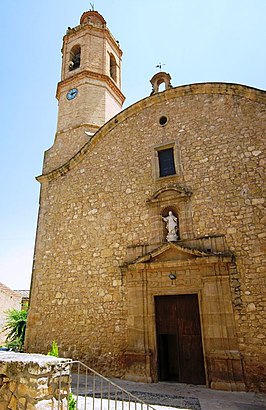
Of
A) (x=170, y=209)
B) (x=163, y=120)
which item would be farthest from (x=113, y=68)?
(x=170, y=209)

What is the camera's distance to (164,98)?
894 centimetres

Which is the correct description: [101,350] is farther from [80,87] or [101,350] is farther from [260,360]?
[80,87]

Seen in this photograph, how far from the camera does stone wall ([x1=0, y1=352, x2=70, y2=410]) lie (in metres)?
3.00

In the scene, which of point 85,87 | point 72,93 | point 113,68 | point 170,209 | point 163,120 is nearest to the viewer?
point 170,209

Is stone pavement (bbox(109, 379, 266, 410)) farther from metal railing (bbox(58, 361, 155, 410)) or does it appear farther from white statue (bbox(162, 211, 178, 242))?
white statue (bbox(162, 211, 178, 242))

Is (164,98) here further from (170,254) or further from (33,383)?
(33,383)

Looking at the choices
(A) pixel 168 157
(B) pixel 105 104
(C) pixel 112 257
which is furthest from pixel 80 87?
(C) pixel 112 257

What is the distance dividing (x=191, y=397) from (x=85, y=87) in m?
11.3

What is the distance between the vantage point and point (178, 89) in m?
8.73

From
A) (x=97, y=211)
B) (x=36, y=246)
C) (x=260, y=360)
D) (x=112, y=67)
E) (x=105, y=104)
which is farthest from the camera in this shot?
(x=112, y=67)

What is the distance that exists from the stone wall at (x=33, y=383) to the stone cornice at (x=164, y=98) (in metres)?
7.27

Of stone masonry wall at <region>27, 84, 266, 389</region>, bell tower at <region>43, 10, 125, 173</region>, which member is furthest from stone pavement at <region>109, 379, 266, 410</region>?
bell tower at <region>43, 10, 125, 173</region>

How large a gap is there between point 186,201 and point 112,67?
9626 mm

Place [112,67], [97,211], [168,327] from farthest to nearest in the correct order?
[112,67] → [97,211] → [168,327]
